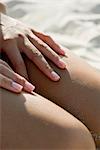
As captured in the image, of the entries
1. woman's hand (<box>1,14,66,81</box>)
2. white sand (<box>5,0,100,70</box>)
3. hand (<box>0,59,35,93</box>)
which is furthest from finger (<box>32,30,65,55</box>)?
white sand (<box>5,0,100,70</box>)

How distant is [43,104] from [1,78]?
11 centimetres

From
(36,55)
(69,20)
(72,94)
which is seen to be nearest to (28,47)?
(36,55)

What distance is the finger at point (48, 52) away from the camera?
3.89 feet

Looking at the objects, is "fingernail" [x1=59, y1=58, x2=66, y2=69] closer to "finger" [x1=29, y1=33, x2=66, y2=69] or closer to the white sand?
"finger" [x1=29, y1=33, x2=66, y2=69]

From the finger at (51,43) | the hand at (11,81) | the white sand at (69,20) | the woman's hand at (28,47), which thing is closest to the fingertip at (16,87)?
the hand at (11,81)

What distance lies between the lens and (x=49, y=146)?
96cm

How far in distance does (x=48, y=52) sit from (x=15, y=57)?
94 mm

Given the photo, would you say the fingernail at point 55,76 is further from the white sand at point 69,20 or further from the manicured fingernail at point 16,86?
the white sand at point 69,20

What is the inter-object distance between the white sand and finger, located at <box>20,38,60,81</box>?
486mm

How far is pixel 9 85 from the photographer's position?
1.00 m

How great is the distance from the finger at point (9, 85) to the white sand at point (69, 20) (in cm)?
65

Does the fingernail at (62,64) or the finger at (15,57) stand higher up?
the finger at (15,57)

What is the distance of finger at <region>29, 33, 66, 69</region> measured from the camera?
1.18 metres

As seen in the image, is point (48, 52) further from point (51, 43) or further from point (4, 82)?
point (4, 82)
